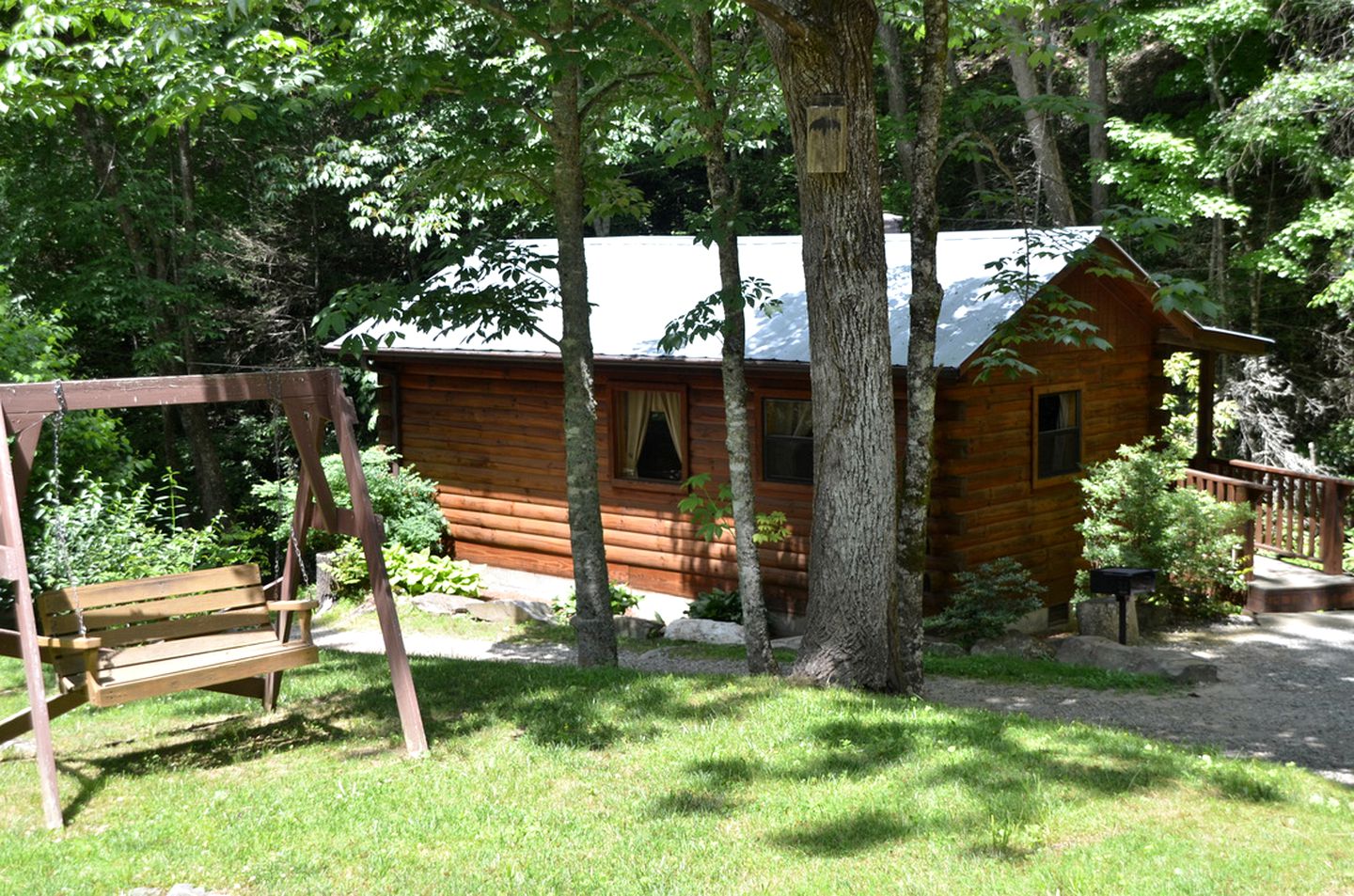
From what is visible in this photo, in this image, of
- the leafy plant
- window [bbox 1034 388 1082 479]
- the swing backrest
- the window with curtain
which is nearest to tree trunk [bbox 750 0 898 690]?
the leafy plant

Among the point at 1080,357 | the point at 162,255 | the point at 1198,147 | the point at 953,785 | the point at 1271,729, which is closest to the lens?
the point at 953,785

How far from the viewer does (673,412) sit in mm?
15289

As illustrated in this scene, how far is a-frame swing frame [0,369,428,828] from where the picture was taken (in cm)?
607

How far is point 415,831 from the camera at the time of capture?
222 inches

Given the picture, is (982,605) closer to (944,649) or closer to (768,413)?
(944,649)

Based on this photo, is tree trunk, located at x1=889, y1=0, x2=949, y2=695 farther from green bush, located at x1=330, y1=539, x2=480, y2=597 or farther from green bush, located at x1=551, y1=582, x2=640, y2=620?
green bush, located at x1=330, y1=539, x2=480, y2=597

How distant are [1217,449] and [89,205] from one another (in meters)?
18.6

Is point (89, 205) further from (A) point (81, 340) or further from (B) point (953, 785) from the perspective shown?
(B) point (953, 785)

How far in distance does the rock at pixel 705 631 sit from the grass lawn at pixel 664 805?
16.8 ft

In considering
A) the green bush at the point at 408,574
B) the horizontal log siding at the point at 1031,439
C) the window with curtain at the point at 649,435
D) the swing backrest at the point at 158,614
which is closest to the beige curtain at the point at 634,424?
the window with curtain at the point at 649,435

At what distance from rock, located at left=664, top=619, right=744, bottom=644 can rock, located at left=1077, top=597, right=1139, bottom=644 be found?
11.4ft

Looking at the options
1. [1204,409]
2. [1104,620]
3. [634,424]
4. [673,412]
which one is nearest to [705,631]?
[673,412]

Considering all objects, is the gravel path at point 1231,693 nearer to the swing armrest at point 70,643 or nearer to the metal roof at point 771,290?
the metal roof at point 771,290

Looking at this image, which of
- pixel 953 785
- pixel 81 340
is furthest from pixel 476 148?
pixel 81 340
